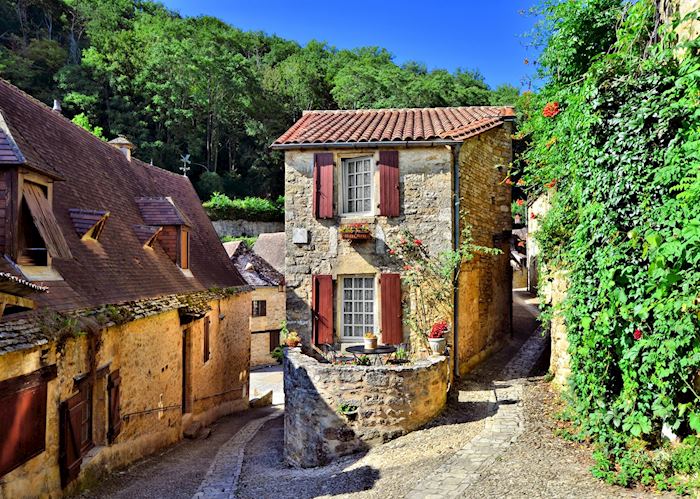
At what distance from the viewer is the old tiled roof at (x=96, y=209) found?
7965 mm

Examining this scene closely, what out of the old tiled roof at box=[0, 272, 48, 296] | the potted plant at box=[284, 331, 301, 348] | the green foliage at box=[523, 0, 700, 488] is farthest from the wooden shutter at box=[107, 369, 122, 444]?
the green foliage at box=[523, 0, 700, 488]

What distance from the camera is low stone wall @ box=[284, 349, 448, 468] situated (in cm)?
827

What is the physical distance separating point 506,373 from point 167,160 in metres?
33.7

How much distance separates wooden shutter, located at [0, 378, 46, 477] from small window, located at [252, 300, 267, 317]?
1776 centimetres

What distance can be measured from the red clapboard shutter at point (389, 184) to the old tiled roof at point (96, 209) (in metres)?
5.33

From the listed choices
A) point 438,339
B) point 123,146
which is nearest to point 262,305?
point 123,146

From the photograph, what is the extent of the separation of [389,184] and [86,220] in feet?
20.4

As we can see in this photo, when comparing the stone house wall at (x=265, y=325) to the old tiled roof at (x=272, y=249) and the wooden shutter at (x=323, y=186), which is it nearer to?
the old tiled roof at (x=272, y=249)

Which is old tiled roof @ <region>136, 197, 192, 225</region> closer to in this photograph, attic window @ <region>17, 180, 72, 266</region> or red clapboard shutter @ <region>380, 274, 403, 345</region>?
attic window @ <region>17, 180, 72, 266</region>

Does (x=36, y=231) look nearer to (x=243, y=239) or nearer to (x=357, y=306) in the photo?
(x=357, y=306)

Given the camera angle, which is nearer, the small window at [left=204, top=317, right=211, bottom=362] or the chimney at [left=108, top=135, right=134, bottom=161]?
the small window at [left=204, top=317, right=211, bottom=362]

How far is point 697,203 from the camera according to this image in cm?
457

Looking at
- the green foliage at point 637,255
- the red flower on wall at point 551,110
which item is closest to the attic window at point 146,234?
the red flower on wall at point 551,110

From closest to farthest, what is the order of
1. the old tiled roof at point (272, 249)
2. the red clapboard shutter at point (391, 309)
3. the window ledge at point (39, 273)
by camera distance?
the window ledge at point (39, 273), the red clapboard shutter at point (391, 309), the old tiled roof at point (272, 249)
